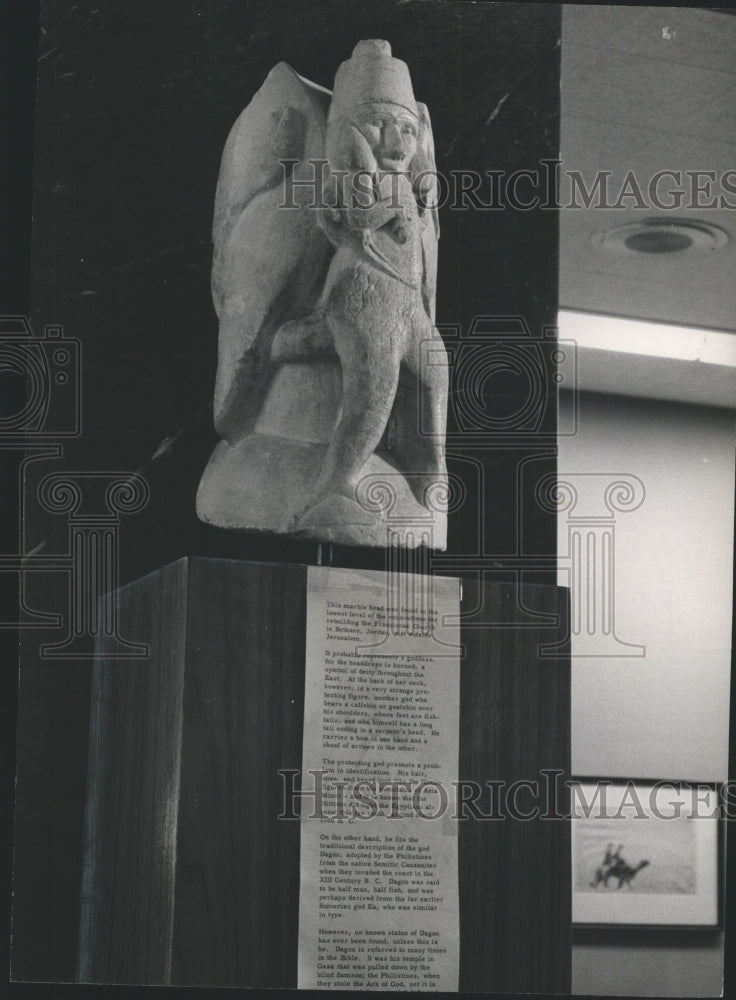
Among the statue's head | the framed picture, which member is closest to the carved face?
the statue's head

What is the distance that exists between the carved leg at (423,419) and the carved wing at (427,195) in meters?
0.07

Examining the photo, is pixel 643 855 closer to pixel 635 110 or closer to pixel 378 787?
pixel 378 787

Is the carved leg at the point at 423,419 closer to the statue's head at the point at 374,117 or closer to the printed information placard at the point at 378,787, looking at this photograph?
the printed information placard at the point at 378,787

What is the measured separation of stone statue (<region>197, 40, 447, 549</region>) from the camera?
276 cm

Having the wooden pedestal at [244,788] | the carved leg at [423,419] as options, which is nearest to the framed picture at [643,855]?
the wooden pedestal at [244,788]

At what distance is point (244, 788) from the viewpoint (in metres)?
2.59

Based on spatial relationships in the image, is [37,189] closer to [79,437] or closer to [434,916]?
[79,437]

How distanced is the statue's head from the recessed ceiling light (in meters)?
0.98

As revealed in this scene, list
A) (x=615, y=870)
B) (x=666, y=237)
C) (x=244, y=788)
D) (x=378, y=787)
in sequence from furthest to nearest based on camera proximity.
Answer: (x=666, y=237) < (x=615, y=870) < (x=378, y=787) < (x=244, y=788)

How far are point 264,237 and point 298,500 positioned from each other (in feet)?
1.48

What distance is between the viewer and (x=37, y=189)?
128 inches

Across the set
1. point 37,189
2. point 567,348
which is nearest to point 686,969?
point 567,348

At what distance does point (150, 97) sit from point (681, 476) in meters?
1.42

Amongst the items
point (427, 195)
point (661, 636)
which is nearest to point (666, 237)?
point (661, 636)
